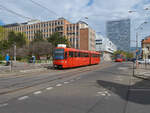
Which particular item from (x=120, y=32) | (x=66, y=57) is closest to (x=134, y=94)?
(x=66, y=57)

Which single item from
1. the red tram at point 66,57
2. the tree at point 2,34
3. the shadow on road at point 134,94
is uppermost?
the tree at point 2,34

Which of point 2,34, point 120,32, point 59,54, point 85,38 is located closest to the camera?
point 59,54

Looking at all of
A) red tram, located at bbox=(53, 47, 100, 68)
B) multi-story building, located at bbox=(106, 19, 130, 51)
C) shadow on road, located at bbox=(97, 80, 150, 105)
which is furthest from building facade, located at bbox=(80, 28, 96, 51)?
shadow on road, located at bbox=(97, 80, 150, 105)

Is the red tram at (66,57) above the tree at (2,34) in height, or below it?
below

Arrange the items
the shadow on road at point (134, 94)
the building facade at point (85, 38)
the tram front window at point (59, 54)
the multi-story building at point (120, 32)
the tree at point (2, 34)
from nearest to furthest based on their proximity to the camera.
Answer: the shadow on road at point (134, 94)
the tram front window at point (59, 54)
the multi-story building at point (120, 32)
the tree at point (2, 34)
the building facade at point (85, 38)

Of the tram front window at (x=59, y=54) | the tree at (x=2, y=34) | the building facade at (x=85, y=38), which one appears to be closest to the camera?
the tram front window at (x=59, y=54)

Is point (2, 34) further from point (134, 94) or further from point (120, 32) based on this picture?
point (134, 94)

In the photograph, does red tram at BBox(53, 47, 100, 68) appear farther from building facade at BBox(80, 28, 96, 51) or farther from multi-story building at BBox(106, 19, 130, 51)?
building facade at BBox(80, 28, 96, 51)

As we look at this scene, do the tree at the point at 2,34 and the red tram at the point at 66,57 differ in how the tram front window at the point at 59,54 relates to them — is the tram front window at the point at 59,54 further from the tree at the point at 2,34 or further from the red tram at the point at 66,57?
the tree at the point at 2,34

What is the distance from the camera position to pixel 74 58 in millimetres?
21688

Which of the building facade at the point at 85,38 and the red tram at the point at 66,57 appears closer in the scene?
the red tram at the point at 66,57

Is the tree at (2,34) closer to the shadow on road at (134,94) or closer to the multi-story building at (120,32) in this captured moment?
the multi-story building at (120,32)

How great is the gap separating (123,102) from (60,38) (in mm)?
53428

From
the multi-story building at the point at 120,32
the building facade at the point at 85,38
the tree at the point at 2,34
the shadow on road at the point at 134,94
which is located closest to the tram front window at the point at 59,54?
the shadow on road at the point at 134,94
